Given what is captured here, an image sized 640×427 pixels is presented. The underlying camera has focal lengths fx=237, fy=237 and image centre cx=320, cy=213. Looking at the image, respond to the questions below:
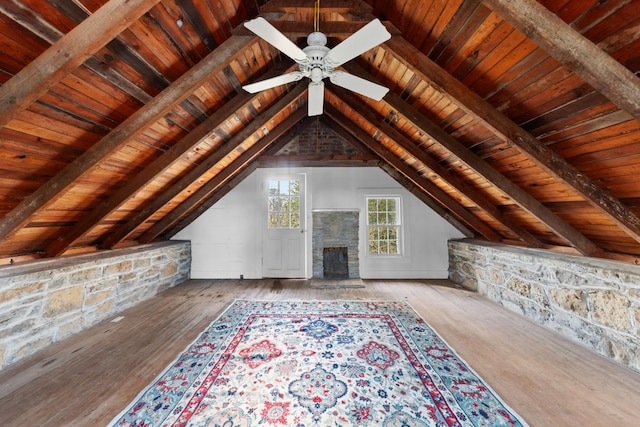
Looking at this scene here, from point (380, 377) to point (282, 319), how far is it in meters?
→ 1.52

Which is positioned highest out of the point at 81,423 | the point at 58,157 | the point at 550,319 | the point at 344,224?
the point at 58,157

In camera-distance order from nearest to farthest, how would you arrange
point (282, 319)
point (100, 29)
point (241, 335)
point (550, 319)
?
1. point (100, 29)
2. point (241, 335)
3. point (550, 319)
4. point (282, 319)

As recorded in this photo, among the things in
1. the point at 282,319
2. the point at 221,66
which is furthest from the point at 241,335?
the point at 221,66

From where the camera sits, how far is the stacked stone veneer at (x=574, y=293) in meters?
2.22

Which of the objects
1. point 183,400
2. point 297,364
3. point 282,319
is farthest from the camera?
point 282,319

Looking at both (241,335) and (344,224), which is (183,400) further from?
(344,224)

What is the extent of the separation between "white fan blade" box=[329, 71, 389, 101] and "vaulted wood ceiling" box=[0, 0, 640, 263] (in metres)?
0.50

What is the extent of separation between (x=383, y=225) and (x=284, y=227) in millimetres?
2287

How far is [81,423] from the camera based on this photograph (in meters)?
1.59

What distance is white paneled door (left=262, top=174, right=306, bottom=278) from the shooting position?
17.6 feet

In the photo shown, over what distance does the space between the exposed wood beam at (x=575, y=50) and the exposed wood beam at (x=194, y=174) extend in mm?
2535

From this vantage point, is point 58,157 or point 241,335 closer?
point 58,157

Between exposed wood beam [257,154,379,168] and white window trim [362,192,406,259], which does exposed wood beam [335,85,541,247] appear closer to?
exposed wood beam [257,154,379,168]

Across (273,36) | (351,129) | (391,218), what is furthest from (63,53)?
(391,218)
